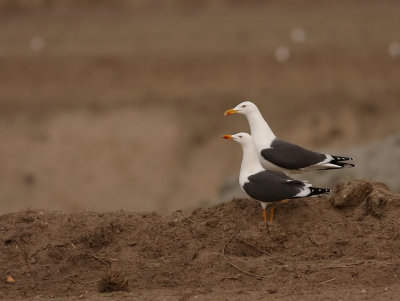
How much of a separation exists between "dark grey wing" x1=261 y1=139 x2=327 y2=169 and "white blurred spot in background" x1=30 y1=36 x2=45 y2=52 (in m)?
21.9

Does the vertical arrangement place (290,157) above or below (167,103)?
above

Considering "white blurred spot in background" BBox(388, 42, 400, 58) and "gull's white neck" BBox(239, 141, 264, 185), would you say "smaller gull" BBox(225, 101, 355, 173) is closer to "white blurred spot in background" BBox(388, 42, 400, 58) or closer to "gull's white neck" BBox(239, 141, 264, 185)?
"gull's white neck" BBox(239, 141, 264, 185)

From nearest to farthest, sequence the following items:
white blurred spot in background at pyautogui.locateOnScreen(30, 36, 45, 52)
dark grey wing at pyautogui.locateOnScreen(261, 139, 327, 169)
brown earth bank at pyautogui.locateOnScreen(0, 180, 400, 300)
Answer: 1. brown earth bank at pyautogui.locateOnScreen(0, 180, 400, 300)
2. dark grey wing at pyautogui.locateOnScreen(261, 139, 327, 169)
3. white blurred spot in background at pyautogui.locateOnScreen(30, 36, 45, 52)

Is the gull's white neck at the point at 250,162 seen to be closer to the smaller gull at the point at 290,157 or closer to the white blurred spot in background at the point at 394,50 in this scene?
the smaller gull at the point at 290,157

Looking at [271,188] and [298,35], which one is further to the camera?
[298,35]

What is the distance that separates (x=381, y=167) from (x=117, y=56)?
45.9 feet

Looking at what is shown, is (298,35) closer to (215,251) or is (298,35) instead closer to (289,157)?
(289,157)

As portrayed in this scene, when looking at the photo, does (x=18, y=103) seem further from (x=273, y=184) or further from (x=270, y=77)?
(x=273, y=184)

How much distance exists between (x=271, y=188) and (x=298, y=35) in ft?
73.3

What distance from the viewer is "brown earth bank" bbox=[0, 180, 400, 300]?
8.05m

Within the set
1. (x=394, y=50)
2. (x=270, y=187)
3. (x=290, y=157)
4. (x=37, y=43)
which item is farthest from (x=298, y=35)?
(x=270, y=187)

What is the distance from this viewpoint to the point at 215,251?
28.9 ft

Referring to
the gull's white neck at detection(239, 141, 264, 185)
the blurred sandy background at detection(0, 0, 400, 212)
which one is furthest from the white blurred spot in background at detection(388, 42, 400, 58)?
the gull's white neck at detection(239, 141, 264, 185)

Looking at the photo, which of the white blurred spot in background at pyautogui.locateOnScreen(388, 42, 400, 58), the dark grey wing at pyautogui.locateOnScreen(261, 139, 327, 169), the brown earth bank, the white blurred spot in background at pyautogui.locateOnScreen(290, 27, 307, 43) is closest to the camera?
the brown earth bank
